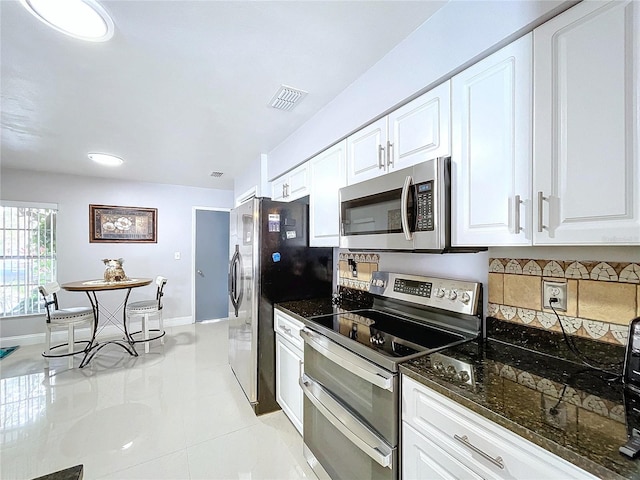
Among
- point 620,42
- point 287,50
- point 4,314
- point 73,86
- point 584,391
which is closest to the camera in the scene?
point 620,42

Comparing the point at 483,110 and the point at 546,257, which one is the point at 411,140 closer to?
the point at 483,110

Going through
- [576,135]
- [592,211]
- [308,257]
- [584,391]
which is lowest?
[584,391]

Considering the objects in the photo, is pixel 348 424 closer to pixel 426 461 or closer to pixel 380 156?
pixel 426 461

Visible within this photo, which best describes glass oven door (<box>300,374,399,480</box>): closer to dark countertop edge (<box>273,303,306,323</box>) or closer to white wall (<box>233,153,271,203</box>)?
dark countertop edge (<box>273,303,306,323</box>)

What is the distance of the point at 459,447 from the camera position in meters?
0.88

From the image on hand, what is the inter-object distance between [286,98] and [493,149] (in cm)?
149

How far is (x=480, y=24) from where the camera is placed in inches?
43.7

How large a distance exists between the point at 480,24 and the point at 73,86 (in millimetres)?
2430

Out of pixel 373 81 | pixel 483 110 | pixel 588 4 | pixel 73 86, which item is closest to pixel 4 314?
pixel 73 86

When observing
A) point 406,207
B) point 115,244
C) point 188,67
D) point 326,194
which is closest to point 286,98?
point 188,67

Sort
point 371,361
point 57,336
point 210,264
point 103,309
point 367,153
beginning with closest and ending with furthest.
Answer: point 371,361
point 367,153
point 57,336
point 103,309
point 210,264

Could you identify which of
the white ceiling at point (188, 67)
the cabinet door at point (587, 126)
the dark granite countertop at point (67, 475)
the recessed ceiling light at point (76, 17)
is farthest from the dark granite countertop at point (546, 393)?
the recessed ceiling light at point (76, 17)

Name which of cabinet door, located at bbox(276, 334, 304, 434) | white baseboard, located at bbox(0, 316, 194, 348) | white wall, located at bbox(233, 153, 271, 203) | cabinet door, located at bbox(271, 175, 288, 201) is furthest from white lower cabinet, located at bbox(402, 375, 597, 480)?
white baseboard, located at bbox(0, 316, 194, 348)

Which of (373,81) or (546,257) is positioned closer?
(546,257)
